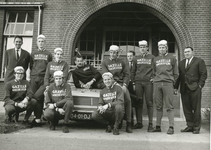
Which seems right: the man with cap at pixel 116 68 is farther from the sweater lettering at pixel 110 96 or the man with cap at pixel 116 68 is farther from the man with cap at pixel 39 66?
the man with cap at pixel 39 66

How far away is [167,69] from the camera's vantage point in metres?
5.35

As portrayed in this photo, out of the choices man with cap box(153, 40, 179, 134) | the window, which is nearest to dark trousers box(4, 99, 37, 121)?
man with cap box(153, 40, 179, 134)

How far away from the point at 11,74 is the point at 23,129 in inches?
66.4

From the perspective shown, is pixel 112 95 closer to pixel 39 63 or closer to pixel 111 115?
pixel 111 115

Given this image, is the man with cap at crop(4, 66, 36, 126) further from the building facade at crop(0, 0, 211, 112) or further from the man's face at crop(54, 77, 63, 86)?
the building facade at crop(0, 0, 211, 112)

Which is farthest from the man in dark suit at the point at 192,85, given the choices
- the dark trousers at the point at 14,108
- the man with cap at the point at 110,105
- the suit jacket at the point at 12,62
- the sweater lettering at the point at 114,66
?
the suit jacket at the point at 12,62

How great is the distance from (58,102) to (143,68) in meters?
2.22

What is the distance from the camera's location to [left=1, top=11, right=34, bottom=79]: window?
9.71 meters

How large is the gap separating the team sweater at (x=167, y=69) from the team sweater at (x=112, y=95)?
0.97 metres

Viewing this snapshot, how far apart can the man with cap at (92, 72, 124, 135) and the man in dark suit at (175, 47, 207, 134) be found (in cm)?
164

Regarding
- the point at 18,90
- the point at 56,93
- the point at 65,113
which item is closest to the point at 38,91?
the point at 18,90

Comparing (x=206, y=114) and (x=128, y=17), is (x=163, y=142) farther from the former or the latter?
(x=128, y=17)

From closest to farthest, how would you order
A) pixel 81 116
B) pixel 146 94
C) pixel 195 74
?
pixel 81 116
pixel 195 74
pixel 146 94

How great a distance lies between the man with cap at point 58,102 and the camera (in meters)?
5.12
